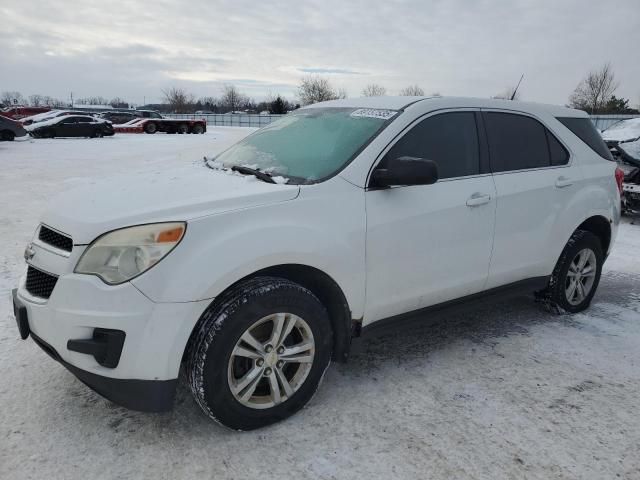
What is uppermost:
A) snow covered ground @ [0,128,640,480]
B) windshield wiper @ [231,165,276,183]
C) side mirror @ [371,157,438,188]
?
side mirror @ [371,157,438,188]

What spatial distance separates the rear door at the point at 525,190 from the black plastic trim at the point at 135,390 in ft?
7.67

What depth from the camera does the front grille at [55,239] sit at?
257 centimetres

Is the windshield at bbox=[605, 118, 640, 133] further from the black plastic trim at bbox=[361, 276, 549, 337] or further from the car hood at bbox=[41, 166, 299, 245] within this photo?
the car hood at bbox=[41, 166, 299, 245]

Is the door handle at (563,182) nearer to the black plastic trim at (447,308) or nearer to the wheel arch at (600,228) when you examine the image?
the wheel arch at (600,228)

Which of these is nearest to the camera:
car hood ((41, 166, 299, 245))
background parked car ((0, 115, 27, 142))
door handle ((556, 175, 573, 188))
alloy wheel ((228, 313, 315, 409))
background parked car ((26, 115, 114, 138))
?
car hood ((41, 166, 299, 245))

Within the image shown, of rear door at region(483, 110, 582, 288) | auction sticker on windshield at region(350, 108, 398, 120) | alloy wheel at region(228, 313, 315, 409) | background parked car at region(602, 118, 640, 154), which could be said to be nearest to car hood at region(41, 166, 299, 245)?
alloy wheel at region(228, 313, 315, 409)

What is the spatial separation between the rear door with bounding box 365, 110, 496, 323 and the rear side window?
1.15 meters

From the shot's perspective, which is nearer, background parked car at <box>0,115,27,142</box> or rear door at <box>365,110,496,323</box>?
rear door at <box>365,110,496,323</box>

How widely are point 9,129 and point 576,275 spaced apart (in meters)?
22.4

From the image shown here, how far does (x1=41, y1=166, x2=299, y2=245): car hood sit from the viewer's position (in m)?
2.47

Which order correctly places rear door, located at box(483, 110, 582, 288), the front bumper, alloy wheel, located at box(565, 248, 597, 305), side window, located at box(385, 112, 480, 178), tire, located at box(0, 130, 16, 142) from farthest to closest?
1. tire, located at box(0, 130, 16, 142)
2. alloy wheel, located at box(565, 248, 597, 305)
3. rear door, located at box(483, 110, 582, 288)
4. side window, located at box(385, 112, 480, 178)
5. the front bumper

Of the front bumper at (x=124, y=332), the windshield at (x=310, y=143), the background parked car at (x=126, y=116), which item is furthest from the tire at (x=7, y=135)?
the front bumper at (x=124, y=332)

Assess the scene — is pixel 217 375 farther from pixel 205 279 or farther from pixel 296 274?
pixel 296 274

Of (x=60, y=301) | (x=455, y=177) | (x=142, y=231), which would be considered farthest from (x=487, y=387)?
(x=60, y=301)
